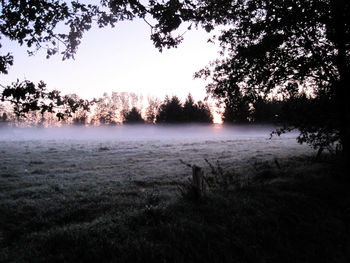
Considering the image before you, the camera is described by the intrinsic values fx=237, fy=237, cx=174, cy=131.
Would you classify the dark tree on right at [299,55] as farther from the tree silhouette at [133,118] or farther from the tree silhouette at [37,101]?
the tree silhouette at [133,118]

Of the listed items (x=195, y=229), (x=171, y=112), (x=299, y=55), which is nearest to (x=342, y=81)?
(x=299, y=55)

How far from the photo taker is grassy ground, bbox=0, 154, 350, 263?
5.07 meters

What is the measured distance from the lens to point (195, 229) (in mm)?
5730

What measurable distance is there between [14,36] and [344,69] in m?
11.1

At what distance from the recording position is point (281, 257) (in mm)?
5289

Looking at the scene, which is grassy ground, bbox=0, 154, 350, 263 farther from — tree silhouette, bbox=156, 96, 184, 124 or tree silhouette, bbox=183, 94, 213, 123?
tree silhouette, bbox=183, 94, 213, 123

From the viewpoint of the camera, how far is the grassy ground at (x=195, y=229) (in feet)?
16.6

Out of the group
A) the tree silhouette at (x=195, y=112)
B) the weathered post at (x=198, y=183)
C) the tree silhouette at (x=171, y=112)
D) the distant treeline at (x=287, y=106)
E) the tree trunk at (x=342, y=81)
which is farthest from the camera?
the tree silhouette at (x=195, y=112)

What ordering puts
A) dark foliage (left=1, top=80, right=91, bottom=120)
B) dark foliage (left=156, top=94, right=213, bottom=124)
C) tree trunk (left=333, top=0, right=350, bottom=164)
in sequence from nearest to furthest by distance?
1. dark foliage (left=1, top=80, right=91, bottom=120)
2. tree trunk (left=333, top=0, right=350, bottom=164)
3. dark foliage (left=156, top=94, right=213, bottom=124)

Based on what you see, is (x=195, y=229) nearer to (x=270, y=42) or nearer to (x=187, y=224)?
(x=187, y=224)

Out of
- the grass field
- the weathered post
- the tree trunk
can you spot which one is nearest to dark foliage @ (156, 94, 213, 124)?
the grass field

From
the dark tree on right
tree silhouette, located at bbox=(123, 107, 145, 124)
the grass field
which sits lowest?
the grass field

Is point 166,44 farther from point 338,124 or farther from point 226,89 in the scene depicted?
point 338,124

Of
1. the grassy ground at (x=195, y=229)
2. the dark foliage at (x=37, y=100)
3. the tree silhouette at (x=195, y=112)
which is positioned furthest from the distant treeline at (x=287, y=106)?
the tree silhouette at (x=195, y=112)
